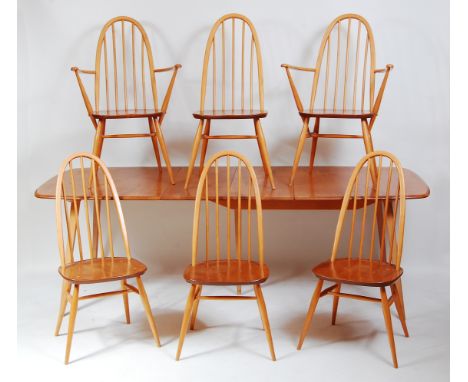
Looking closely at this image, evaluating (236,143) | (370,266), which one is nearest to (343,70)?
(236,143)

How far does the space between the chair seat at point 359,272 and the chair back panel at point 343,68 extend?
3.60ft

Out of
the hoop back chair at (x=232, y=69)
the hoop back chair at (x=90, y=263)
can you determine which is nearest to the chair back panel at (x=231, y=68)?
the hoop back chair at (x=232, y=69)

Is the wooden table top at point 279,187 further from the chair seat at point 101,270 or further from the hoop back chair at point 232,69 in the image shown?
the chair seat at point 101,270

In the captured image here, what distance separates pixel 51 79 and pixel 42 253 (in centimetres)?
109

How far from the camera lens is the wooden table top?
333 centimetres

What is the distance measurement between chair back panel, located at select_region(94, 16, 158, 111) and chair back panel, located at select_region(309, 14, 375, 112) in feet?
3.18

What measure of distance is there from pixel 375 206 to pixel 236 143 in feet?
3.95

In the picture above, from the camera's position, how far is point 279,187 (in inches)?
137

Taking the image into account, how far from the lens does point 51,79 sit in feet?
13.2

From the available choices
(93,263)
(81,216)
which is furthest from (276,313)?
(81,216)

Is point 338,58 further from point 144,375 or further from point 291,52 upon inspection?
point 144,375

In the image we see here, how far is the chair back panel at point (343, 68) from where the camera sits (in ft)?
12.4

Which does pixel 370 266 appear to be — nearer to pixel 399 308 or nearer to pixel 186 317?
pixel 399 308

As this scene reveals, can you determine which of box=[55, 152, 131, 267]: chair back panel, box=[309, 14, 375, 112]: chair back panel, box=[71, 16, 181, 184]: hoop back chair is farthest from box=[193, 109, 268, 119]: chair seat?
box=[55, 152, 131, 267]: chair back panel
